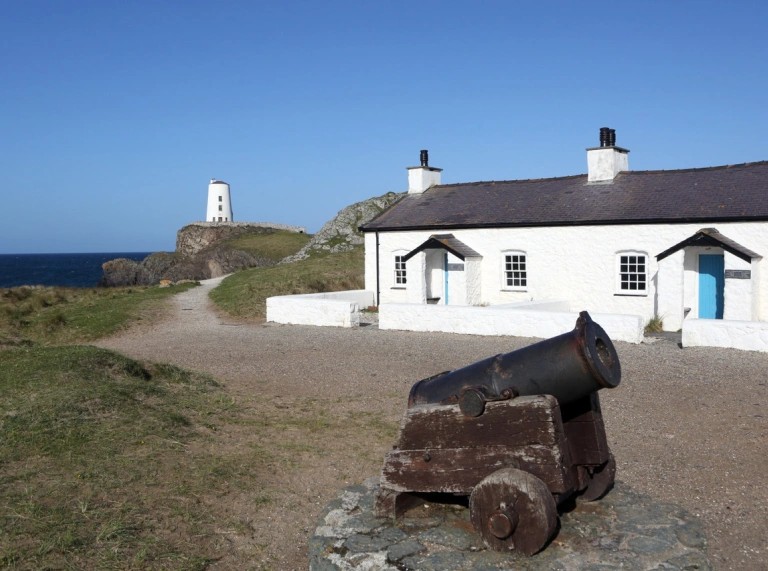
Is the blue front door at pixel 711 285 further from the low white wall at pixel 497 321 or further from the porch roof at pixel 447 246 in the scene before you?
the porch roof at pixel 447 246

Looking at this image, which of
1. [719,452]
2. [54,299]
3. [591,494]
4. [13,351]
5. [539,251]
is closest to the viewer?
[591,494]

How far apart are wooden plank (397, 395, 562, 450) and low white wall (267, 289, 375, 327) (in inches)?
490

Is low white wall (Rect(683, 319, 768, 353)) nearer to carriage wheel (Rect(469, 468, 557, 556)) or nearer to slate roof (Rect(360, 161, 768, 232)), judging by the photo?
slate roof (Rect(360, 161, 768, 232))

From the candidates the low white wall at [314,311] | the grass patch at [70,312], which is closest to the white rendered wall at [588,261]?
the low white wall at [314,311]

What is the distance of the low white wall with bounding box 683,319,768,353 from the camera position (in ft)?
42.0

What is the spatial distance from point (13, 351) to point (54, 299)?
1509 cm

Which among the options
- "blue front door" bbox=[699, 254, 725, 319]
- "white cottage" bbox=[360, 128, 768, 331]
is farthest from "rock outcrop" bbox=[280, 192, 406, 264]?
"blue front door" bbox=[699, 254, 725, 319]

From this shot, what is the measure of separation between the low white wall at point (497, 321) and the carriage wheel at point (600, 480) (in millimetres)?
8906

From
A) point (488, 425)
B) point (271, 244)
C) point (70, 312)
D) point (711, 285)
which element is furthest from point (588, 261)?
point (271, 244)

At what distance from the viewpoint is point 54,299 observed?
25.8 meters

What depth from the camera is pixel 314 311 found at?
18297 millimetres

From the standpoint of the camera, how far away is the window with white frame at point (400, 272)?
74.5 ft

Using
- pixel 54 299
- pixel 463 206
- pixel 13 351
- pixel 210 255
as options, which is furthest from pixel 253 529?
pixel 210 255

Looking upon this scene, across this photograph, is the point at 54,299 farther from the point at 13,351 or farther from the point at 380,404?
the point at 380,404
